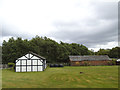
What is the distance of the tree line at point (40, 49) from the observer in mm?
38812

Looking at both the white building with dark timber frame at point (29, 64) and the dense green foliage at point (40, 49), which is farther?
the dense green foliage at point (40, 49)

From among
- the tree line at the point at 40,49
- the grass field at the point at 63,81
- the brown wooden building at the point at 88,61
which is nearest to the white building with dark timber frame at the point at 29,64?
the grass field at the point at 63,81

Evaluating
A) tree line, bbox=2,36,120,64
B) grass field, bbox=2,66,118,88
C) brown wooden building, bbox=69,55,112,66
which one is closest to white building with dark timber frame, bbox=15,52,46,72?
grass field, bbox=2,66,118,88

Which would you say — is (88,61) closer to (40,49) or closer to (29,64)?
(40,49)

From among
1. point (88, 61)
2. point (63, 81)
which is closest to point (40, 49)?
point (88, 61)

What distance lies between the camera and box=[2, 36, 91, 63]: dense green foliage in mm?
38866

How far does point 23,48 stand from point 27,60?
17548mm

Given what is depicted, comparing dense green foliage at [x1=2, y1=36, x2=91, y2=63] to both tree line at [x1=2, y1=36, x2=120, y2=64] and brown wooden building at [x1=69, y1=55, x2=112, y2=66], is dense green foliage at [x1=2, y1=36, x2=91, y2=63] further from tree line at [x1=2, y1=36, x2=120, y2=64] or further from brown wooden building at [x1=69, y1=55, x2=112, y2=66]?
brown wooden building at [x1=69, y1=55, x2=112, y2=66]

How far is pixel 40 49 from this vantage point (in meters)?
46.7

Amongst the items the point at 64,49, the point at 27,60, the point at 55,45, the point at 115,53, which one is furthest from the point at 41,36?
the point at 115,53

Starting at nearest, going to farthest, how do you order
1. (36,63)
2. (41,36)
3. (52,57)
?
(36,63), (52,57), (41,36)

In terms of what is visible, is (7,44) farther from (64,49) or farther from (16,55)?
(64,49)

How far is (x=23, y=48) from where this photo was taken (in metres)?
40.6

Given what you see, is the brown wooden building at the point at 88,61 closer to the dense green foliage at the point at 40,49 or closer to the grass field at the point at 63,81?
the dense green foliage at the point at 40,49
